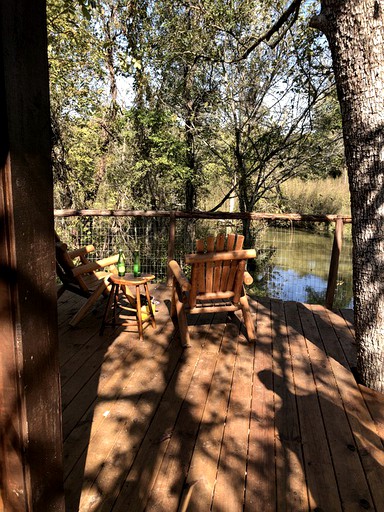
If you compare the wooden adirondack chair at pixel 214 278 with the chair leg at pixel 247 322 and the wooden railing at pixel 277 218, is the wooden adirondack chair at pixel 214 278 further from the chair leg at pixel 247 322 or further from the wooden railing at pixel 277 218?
the wooden railing at pixel 277 218

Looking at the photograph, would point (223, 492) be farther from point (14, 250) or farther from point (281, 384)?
point (14, 250)

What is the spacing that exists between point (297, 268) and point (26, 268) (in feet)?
32.8

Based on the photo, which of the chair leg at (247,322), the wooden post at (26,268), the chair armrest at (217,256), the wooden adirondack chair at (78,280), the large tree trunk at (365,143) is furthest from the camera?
the wooden adirondack chair at (78,280)

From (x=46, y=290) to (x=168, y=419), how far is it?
138 cm

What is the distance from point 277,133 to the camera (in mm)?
9258

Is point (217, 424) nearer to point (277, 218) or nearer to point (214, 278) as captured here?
point (214, 278)

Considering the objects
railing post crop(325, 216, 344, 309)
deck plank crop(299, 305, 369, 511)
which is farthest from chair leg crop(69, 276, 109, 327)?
railing post crop(325, 216, 344, 309)

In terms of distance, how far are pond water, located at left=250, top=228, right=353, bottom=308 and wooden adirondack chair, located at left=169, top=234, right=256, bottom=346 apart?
432cm

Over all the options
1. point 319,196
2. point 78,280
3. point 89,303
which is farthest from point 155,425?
point 319,196

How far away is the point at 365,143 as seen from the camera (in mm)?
2369

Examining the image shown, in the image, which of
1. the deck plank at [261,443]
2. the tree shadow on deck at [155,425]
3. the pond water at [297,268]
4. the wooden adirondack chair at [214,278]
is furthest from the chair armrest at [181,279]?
the pond water at [297,268]

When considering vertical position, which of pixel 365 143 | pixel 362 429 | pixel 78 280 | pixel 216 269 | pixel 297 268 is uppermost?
pixel 365 143

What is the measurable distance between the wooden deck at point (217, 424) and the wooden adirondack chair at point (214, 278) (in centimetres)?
30

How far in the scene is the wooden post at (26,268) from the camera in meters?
0.90
